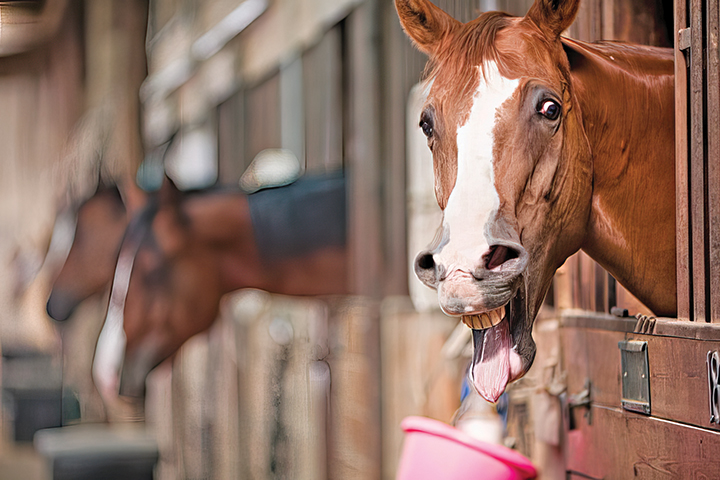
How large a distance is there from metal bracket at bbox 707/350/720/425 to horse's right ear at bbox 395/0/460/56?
0.34m

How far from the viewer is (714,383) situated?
0.50 meters

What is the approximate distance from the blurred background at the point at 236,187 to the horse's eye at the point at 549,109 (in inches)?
9.8

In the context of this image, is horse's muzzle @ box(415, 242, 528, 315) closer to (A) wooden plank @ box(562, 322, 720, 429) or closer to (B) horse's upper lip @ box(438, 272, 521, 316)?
(B) horse's upper lip @ box(438, 272, 521, 316)

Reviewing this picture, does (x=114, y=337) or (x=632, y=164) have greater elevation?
(x=632, y=164)

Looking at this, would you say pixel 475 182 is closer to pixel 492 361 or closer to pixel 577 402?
pixel 492 361

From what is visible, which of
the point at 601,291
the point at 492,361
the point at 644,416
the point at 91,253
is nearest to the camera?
the point at 492,361

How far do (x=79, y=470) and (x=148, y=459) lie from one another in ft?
0.34

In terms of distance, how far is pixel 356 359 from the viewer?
895 millimetres

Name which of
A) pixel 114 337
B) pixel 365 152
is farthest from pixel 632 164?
pixel 114 337

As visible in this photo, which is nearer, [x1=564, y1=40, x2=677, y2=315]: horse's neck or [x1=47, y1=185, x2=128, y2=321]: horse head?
[x1=564, y1=40, x2=677, y2=315]: horse's neck

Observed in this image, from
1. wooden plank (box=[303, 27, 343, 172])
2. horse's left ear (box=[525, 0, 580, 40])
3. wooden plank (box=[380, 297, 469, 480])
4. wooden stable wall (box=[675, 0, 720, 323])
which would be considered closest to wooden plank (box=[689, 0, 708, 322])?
wooden stable wall (box=[675, 0, 720, 323])

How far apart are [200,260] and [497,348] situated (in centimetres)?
65

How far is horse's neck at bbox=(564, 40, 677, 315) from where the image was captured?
56 cm

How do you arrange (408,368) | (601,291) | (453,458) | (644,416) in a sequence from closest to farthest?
(453,458)
(644,416)
(601,291)
(408,368)
